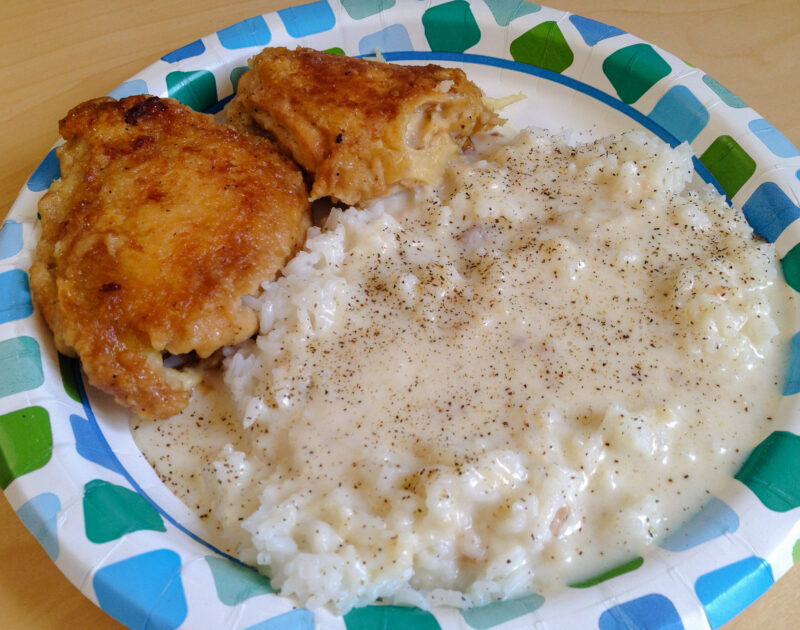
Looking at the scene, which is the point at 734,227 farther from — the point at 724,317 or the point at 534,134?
the point at 534,134

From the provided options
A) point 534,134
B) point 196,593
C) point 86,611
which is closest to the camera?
point 196,593

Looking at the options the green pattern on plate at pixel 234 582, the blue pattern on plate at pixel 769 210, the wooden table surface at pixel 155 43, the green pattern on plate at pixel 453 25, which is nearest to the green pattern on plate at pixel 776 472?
the blue pattern on plate at pixel 769 210

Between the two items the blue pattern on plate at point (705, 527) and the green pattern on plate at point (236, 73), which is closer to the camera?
the blue pattern on plate at point (705, 527)

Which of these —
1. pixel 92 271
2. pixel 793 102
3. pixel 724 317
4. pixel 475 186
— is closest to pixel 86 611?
pixel 92 271

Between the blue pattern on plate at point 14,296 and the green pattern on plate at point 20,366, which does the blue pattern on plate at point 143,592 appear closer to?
the green pattern on plate at point 20,366

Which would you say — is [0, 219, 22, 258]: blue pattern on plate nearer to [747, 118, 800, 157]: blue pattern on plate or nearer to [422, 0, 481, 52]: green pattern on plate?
[422, 0, 481, 52]: green pattern on plate

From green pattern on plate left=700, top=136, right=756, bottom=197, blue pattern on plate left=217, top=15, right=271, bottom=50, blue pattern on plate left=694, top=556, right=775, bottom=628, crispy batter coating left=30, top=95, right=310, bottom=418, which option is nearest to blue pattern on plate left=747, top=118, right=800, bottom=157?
green pattern on plate left=700, top=136, right=756, bottom=197
